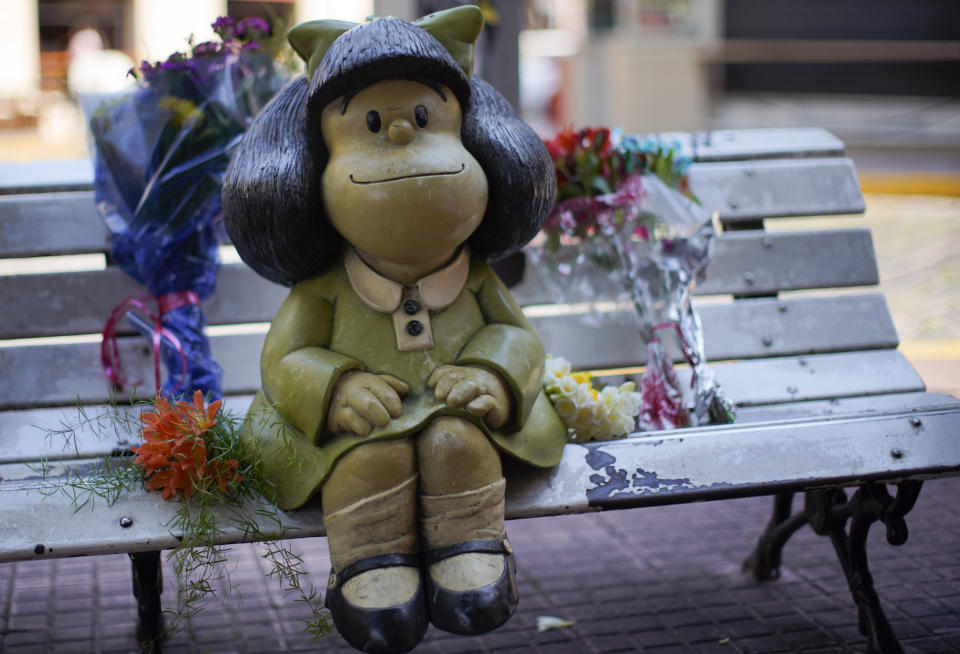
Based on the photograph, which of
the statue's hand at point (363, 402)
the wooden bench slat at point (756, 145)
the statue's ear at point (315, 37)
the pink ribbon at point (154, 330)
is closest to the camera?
the statue's hand at point (363, 402)

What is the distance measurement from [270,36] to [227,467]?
130 cm

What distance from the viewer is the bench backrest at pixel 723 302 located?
288cm

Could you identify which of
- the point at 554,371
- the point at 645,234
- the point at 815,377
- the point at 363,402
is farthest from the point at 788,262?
the point at 363,402

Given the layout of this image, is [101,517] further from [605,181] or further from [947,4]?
[947,4]

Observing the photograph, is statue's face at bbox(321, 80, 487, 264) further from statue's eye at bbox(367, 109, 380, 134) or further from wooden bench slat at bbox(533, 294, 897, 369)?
wooden bench slat at bbox(533, 294, 897, 369)

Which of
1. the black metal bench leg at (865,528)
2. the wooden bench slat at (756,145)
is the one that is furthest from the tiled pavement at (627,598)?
the wooden bench slat at (756,145)

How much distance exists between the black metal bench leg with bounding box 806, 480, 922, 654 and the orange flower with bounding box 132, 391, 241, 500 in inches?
62.0

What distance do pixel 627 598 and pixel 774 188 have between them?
1.35 m

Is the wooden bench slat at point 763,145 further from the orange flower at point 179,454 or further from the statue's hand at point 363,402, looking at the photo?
the orange flower at point 179,454

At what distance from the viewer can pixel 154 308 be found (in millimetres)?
2883

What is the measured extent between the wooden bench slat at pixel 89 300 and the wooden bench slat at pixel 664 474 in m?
0.76

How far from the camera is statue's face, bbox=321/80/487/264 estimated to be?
209cm

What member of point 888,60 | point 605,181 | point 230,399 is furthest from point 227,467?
point 888,60

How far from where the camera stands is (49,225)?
2.91 m
